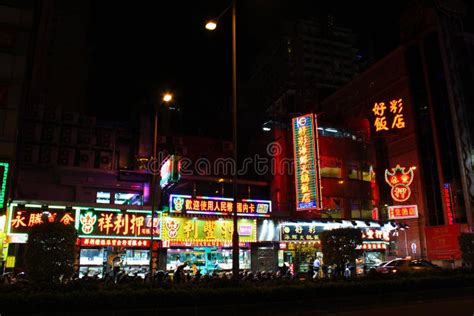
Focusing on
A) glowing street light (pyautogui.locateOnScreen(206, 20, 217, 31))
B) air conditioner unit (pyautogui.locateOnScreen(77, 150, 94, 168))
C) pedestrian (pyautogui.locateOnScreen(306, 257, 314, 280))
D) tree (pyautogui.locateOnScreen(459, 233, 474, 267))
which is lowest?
pedestrian (pyautogui.locateOnScreen(306, 257, 314, 280))

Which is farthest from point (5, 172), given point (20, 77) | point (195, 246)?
point (195, 246)

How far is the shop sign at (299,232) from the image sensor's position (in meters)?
29.1

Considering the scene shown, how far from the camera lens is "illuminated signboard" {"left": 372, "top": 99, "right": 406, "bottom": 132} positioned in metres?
41.9

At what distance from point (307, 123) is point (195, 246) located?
1290cm

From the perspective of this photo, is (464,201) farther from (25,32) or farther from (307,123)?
(25,32)

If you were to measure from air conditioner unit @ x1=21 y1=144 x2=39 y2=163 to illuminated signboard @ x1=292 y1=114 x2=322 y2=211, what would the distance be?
1925 centimetres

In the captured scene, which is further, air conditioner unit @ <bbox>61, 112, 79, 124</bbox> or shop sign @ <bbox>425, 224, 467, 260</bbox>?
shop sign @ <bbox>425, 224, 467, 260</bbox>

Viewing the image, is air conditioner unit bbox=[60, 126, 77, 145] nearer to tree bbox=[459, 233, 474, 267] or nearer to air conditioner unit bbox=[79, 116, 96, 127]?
air conditioner unit bbox=[79, 116, 96, 127]

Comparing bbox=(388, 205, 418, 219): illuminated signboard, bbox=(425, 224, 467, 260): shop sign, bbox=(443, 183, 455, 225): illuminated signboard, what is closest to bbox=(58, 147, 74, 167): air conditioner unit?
bbox=(388, 205, 418, 219): illuminated signboard

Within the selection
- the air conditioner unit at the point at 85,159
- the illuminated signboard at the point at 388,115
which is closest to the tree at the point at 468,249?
the illuminated signboard at the point at 388,115

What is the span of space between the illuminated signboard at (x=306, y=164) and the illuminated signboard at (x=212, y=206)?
Result: 3.97m

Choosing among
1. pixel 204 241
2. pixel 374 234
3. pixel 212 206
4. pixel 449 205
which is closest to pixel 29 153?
pixel 212 206

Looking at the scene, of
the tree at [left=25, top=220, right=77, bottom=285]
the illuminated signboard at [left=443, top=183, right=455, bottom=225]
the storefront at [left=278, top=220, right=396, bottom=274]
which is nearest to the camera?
the tree at [left=25, top=220, right=77, bottom=285]

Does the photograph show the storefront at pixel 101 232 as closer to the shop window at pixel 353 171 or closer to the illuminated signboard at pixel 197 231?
the illuminated signboard at pixel 197 231
